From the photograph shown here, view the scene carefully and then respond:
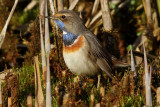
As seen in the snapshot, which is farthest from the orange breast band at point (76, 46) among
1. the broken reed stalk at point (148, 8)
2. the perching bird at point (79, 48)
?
the broken reed stalk at point (148, 8)

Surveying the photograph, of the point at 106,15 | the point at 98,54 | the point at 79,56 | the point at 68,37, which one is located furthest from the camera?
the point at 106,15

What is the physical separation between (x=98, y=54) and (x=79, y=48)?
1.68ft

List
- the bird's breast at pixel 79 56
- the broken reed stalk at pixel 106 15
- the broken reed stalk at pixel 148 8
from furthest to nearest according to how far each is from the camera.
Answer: the broken reed stalk at pixel 148 8
the broken reed stalk at pixel 106 15
the bird's breast at pixel 79 56

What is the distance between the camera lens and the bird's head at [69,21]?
16.7 ft

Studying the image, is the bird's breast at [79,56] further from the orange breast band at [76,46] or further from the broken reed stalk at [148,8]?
the broken reed stalk at [148,8]

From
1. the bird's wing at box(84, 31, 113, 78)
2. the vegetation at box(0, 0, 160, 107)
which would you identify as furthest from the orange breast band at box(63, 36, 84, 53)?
the vegetation at box(0, 0, 160, 107)

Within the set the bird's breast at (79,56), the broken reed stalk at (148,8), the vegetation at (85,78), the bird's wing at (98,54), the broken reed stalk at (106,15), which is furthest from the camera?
the broken reed stalk at (148,8)

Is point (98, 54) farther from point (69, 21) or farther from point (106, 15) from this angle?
point (106, 15)

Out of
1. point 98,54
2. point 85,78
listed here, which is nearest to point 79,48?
point 98,54

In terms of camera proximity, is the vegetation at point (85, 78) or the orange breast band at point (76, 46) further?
the orange breast band at point (76, 46)

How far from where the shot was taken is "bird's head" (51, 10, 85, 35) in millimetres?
5089

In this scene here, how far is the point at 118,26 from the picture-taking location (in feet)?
Answer: 25.9

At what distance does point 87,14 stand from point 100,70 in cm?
254

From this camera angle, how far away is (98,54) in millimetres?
5328
